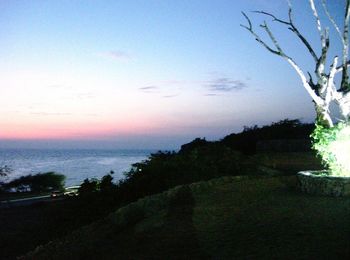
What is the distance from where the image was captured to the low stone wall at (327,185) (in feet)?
31.8

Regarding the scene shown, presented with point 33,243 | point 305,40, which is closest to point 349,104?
point 305,40

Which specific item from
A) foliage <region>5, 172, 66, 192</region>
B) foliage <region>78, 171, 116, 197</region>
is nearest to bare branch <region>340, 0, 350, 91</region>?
foliage <region>78, 171, 116, 197</region>

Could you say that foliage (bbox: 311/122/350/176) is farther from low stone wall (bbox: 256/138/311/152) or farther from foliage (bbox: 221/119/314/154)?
foliage (bbox: 221/119/314/154)

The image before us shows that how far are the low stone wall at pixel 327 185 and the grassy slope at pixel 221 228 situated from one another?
337 millimetres

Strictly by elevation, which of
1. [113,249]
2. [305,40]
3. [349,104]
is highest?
[305,40]

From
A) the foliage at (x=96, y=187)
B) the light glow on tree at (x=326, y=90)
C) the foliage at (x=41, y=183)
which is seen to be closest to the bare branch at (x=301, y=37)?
the light glow on tree at (x=326, y=90)

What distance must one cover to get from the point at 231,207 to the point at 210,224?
1.45 m

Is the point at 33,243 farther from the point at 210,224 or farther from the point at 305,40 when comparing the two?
the point at 305,40

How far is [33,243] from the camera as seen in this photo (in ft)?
44.8

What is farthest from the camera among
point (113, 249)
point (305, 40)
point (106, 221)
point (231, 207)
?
point (305, 40)

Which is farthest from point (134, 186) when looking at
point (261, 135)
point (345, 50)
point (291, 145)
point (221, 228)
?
point (261, 135)

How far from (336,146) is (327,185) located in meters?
1.44

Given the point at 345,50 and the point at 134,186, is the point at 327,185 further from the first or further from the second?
the point at 134,186

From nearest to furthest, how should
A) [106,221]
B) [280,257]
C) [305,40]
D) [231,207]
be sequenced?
[280,257]
[231,207]
[106,221]
[305,40]
